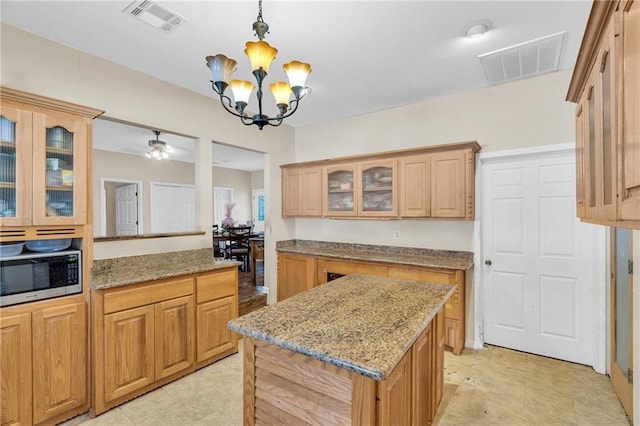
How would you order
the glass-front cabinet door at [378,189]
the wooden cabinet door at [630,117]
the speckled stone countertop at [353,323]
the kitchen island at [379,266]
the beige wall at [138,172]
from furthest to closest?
the beige wall at [138,172]
the glass-front cabinet door at [378,189]
the kitchen island at [379,266]
the speckled stone countertop at [353,323]
the wooden cabinet door at [630,117]

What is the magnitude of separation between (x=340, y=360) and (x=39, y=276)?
217cm

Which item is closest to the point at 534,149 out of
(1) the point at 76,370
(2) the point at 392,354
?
(2) the point at 392,354

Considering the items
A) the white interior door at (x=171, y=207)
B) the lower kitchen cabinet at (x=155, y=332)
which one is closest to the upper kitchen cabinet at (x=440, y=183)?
the lower kitchen cabinet at (x=155, y=332)

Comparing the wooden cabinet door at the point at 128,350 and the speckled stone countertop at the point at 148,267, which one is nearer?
→ the wooden cabinet door at the point at 128,350

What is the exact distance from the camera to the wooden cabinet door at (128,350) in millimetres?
2229

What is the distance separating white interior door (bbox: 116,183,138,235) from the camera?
6496 millimetres

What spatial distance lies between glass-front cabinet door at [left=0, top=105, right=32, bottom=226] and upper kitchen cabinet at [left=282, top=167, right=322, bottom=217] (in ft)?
9.35

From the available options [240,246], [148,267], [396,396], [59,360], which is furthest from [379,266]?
[240,246]

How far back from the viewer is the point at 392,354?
1.15 m

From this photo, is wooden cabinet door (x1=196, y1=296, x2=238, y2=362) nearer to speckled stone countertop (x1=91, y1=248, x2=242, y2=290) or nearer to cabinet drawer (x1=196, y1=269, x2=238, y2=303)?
cabinet drawer (x1=196, y1=269, x2=238, y2=303)

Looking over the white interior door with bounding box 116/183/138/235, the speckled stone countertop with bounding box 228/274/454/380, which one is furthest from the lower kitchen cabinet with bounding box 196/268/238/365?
the white interior door with bounding box 116/183/138/235

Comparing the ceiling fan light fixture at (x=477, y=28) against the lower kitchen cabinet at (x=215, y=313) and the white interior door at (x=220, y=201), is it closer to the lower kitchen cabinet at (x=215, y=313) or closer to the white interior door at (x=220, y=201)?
the lower kitchen cabinet at (x=215, y=313)

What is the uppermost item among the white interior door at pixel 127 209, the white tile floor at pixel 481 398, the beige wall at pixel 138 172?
the beige wall at pixel 138 172

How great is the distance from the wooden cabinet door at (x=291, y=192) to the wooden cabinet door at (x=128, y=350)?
232cm
